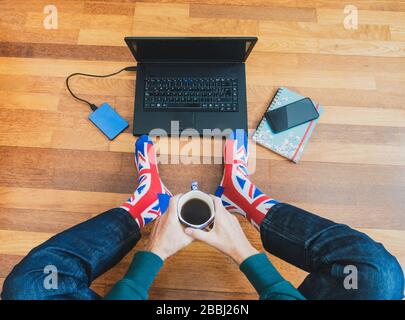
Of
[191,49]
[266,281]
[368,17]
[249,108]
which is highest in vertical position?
[368,17]

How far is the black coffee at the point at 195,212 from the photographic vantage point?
2.73 feet

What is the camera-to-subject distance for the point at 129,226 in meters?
0.93

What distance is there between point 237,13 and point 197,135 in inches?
18.9

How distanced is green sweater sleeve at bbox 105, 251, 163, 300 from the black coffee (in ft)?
0.43

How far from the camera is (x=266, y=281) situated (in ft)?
2.53

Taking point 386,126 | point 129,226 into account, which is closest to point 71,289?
point 129,226

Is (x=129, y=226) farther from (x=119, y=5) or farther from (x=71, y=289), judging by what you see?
(x=119, y=5)

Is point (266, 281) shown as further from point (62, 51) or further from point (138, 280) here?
point (62, 51)

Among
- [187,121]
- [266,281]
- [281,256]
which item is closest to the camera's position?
[266,281]

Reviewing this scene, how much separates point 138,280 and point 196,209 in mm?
227

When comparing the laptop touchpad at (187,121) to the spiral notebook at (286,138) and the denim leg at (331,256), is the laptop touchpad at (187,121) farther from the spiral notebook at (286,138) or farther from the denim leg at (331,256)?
the denim leg at (331,256)

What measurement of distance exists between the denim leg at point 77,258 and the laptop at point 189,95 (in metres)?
0.32

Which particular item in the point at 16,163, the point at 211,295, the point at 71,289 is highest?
the point at 16,163

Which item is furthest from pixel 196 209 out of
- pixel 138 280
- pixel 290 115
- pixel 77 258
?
pixel 290 115
